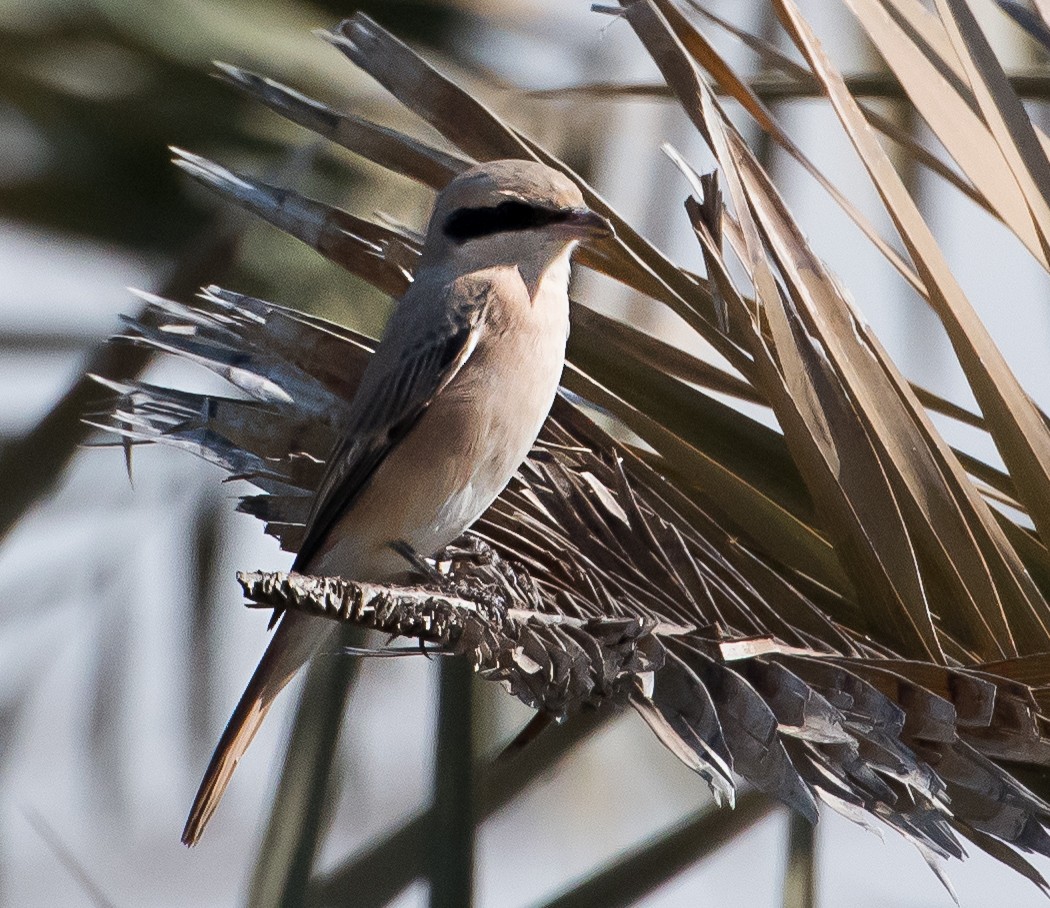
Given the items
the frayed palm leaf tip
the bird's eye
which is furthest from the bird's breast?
the frayed palm leaf tip

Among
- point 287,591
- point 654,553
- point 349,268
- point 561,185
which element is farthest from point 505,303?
point 287,591

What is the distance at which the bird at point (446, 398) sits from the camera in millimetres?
2053

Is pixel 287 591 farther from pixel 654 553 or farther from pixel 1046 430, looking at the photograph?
pixel 1046 430

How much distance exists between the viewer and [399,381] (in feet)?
7.25

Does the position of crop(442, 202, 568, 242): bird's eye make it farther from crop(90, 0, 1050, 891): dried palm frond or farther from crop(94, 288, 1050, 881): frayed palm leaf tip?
crop(94, 288, 1050, 881): frayed palm leaf tip

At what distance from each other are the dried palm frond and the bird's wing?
5cm

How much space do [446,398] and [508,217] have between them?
12.1 inches

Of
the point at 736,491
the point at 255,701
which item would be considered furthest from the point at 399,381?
the point at 736,491

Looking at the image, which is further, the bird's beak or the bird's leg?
the bird's leg

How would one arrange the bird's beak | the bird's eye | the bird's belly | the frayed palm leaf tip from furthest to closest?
the bird's eye < the bird's belly < the bird's beak < the frayed palm leaf tip

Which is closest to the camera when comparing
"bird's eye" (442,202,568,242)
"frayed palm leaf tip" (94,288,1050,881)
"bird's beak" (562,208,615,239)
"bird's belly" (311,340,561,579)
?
"frayed palm leaf tip" (94,288,1050,881)

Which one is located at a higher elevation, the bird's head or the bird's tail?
the bird's head

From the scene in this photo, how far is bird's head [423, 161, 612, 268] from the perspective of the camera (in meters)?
2.12

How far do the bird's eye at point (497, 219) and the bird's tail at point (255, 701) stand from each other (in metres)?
0.67
